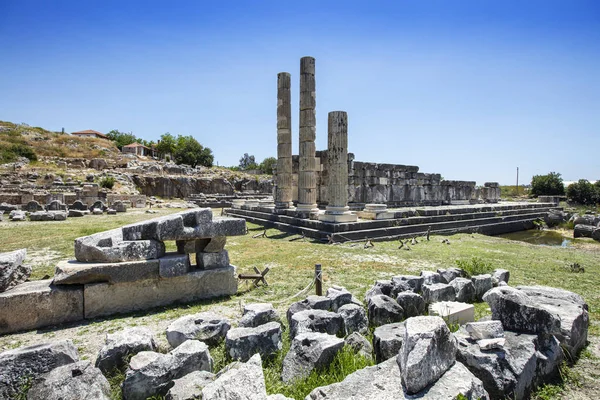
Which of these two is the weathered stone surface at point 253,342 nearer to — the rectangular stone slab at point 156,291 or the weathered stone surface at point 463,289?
the rectangular stone slab at point 156,291

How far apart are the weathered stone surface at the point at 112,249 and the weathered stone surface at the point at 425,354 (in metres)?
4.12

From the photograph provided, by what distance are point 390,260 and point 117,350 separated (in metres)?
6.78

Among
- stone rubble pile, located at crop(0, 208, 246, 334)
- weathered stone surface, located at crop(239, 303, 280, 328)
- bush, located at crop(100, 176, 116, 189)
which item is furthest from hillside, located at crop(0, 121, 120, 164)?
weathered stone surface, located at crop(239, 303, 280, 328)

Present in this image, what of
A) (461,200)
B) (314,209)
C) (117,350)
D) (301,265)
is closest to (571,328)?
(117,350)

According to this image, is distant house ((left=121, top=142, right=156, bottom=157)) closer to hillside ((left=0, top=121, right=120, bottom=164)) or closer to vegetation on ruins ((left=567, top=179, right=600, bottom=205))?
hillside ((left=0, top=121, right=120, bottom=164))

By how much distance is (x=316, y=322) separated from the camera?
162 inches

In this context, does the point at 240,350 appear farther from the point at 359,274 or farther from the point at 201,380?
the point at 359,274

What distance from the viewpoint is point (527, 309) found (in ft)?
12.1

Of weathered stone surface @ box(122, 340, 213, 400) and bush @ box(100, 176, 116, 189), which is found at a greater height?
bush @ box(100, 176, 116, 189)

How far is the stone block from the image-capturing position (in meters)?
6.04

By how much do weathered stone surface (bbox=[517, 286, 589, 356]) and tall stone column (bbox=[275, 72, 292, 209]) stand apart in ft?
43.5

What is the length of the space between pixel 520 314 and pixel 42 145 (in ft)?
192

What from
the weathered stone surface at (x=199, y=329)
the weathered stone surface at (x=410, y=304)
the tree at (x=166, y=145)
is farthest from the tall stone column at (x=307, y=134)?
the tree at (x=166, y=145)

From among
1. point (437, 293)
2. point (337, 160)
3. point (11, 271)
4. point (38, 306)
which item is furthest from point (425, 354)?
point (337, 160)
